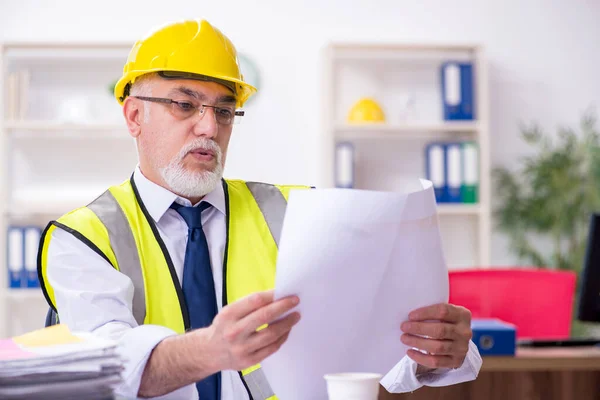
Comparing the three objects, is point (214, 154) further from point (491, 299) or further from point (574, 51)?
point (574, 51)

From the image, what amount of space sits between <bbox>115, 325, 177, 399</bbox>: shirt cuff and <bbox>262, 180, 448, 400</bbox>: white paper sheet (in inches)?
8.8

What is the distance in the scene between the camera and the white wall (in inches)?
182

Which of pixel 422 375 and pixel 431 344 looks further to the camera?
pixel 422 375

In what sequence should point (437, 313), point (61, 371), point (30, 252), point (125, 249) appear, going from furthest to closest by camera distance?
point (30, 252) < point (125, 249) < point (437, 313) < point (61, 371)

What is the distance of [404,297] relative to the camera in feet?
3.91

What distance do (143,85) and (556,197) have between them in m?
3.25

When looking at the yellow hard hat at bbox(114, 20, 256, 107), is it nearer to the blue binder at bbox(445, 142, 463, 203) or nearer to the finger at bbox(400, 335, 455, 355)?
the finger at bbox(400, 335, 455, 355)

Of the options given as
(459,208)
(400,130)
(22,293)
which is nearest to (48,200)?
(22,293)

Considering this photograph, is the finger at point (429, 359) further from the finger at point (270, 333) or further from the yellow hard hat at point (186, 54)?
the yellow hard hat at point (186, 54)

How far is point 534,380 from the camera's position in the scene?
89.2 inches

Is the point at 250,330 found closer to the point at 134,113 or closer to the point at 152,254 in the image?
the point at 152,254

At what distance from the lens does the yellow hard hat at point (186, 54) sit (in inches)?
67.0

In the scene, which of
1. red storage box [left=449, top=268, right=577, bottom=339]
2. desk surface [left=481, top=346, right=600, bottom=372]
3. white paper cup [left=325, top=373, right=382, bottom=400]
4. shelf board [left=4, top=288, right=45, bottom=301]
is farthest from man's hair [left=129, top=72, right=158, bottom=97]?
shelf board [left=4, top=288, right=45, bottom=301]

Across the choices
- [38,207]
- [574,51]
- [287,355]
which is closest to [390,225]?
[287,355]
